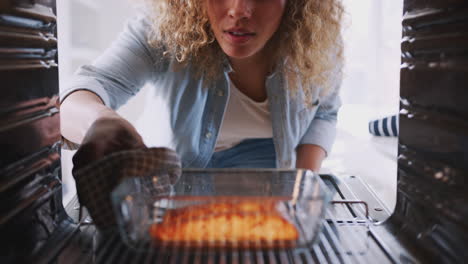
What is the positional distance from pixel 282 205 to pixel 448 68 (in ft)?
1.26

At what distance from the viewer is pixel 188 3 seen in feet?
4.66

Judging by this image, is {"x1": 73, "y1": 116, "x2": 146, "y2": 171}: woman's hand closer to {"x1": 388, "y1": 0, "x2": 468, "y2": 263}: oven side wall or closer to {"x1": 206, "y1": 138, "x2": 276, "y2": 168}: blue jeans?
{"x1": 388, "y1": 0, "x2": 468, "y2": 263}: oven side wall

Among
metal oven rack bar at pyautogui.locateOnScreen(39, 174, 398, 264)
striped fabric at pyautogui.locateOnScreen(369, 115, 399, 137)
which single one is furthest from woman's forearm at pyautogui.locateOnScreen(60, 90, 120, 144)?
striped fabric at pyautogui.locateOnScreen(369, 115, 399, 137)

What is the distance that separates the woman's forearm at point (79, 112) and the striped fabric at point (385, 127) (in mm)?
2552

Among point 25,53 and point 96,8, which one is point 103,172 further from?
point 96,8

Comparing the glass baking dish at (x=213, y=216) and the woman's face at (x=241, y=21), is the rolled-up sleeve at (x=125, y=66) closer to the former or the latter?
the woman's face at (x=241, y=21)

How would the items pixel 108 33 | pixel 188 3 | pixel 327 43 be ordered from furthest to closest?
pixel 108 33
pixel 327 43
pixel 188 3

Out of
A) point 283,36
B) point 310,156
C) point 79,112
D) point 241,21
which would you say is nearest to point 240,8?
point 241,21

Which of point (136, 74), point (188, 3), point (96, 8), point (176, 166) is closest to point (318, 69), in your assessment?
point (188, 3)

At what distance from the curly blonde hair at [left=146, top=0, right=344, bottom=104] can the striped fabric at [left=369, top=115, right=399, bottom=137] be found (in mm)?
1848

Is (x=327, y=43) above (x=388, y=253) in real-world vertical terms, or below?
above

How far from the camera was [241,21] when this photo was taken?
48.4 inches

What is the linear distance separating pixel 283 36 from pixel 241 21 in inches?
12.9

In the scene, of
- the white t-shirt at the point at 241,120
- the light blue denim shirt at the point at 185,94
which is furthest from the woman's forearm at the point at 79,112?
the white t-shirt at the point at 241,120
